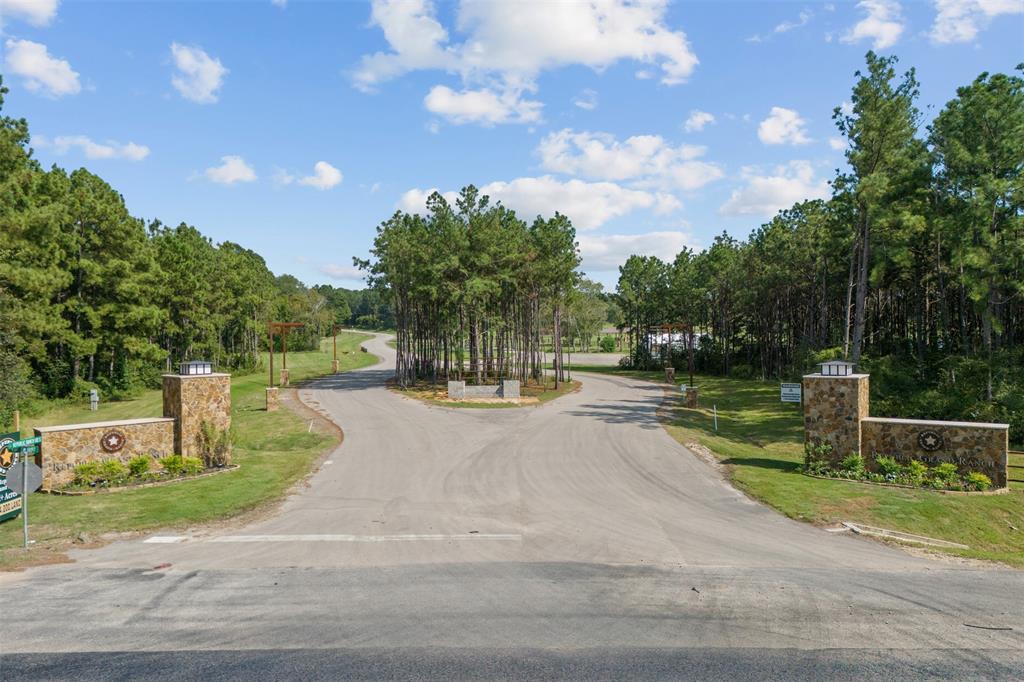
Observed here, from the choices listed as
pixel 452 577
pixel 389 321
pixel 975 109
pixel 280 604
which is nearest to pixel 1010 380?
pixel 975 109

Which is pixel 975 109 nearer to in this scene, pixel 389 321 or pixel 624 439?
pixel 624 439

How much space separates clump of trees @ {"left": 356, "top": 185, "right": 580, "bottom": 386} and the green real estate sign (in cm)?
2441

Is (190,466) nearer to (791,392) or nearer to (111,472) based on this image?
(111,472)

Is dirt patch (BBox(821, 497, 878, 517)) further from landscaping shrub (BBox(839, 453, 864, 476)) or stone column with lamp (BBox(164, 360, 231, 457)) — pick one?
stone column with lamp (BBox(164, 360, 231, 457))

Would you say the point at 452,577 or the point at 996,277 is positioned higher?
the point at 996,277

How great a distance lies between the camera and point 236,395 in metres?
40.1

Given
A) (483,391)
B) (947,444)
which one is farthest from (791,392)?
(483,391)

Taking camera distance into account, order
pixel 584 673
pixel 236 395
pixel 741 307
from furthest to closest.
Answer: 1. pixel 741 307
2. pixel 236 395
3. pixel 584 673

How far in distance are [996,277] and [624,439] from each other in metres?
18.1

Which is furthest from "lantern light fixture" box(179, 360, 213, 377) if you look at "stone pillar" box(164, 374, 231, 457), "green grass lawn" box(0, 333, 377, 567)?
"green grass lawn" box(0, 333, 377, 567)

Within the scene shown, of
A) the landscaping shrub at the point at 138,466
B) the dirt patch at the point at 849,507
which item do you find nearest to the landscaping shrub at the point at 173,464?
the landscaping shrub at the point at 138,466

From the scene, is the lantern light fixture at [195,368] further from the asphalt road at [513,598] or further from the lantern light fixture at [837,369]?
the lantern light fixture at [837,369]

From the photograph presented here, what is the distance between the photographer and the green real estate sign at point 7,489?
12438mm

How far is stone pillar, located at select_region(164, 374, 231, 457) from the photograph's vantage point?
17.9 m
